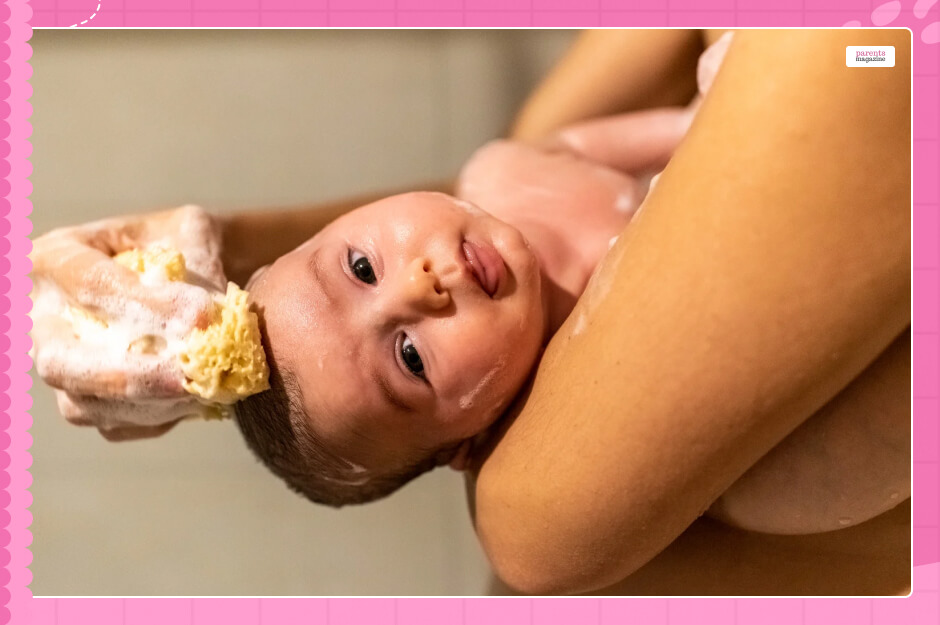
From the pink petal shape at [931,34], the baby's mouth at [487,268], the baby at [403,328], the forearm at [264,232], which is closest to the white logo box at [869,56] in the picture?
the pink petal shape at [931,34]

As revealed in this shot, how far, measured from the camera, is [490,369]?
66 centimetres

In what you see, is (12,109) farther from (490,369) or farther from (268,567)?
(268,567)

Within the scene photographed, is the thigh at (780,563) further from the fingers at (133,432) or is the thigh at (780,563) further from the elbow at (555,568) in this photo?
the fingers at (133,432)

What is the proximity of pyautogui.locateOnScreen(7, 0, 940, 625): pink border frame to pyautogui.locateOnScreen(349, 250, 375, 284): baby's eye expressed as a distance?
0.20 m

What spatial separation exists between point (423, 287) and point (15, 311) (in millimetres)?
367

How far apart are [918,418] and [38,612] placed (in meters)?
0.76

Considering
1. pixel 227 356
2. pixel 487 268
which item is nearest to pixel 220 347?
pixel 227 356

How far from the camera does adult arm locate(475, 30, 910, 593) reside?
43cm

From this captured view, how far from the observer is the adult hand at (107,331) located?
614 millimetres

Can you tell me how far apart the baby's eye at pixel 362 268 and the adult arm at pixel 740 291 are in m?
0.22

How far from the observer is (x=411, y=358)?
2.26ft

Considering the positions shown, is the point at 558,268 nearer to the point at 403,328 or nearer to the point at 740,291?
the point at 403,328

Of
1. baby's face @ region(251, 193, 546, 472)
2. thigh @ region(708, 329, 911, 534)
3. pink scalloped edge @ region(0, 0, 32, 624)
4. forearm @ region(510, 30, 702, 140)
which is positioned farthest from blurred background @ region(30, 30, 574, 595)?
thigh @ region(708, 329, 911, 534)
